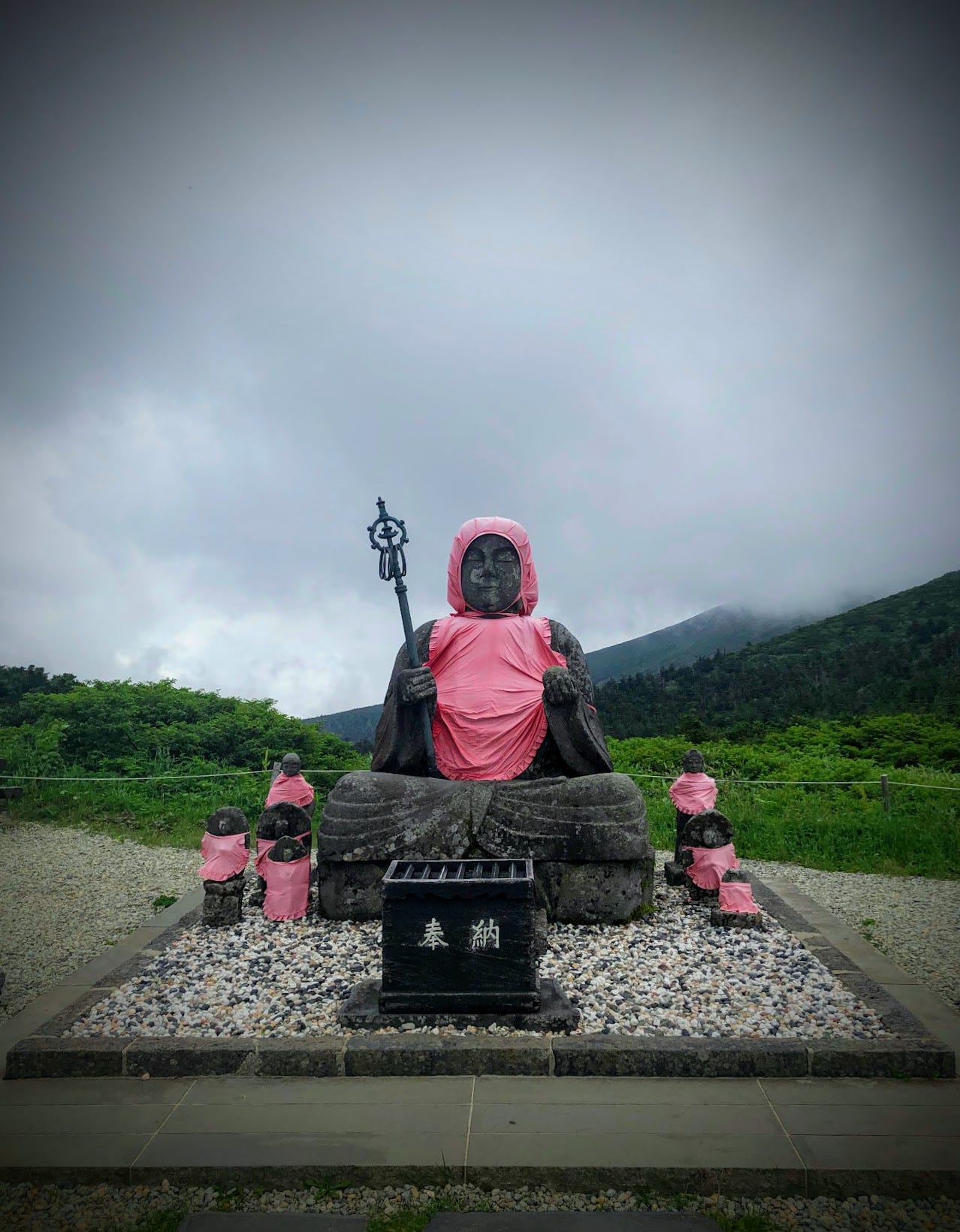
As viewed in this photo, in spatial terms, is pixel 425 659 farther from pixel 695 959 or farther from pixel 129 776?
pixel 129 776

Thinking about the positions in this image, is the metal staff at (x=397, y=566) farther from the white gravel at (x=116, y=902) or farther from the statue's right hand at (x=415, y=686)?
the white gravel at (x=116, y=902)

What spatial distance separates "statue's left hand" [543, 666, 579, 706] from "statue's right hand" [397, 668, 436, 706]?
35.8 inches

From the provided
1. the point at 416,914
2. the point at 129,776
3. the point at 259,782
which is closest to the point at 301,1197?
the point at 416,914

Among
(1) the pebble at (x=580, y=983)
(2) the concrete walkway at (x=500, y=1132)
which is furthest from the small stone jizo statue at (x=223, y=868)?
(2) the concrete walkway at (x=500, y=1132)

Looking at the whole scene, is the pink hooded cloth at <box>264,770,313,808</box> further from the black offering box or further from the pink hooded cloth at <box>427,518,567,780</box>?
the black offering box

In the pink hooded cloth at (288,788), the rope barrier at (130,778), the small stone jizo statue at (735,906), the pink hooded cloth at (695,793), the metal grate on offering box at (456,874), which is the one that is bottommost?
the small stone jizo statue at (735,906)

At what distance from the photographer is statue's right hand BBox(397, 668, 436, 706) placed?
583 centimetres

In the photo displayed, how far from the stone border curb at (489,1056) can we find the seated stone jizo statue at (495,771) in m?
1.69

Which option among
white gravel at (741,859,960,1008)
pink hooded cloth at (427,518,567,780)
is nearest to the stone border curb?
white gravel at (741,859,960,1008)

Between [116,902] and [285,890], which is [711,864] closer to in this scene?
[285,890]

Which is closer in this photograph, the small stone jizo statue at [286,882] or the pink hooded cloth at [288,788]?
the small stone jizo statue at [286,882]

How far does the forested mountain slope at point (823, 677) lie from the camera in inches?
533

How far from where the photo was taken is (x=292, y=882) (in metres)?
5.55

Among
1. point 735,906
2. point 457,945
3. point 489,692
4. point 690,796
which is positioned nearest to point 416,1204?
point 457,945
